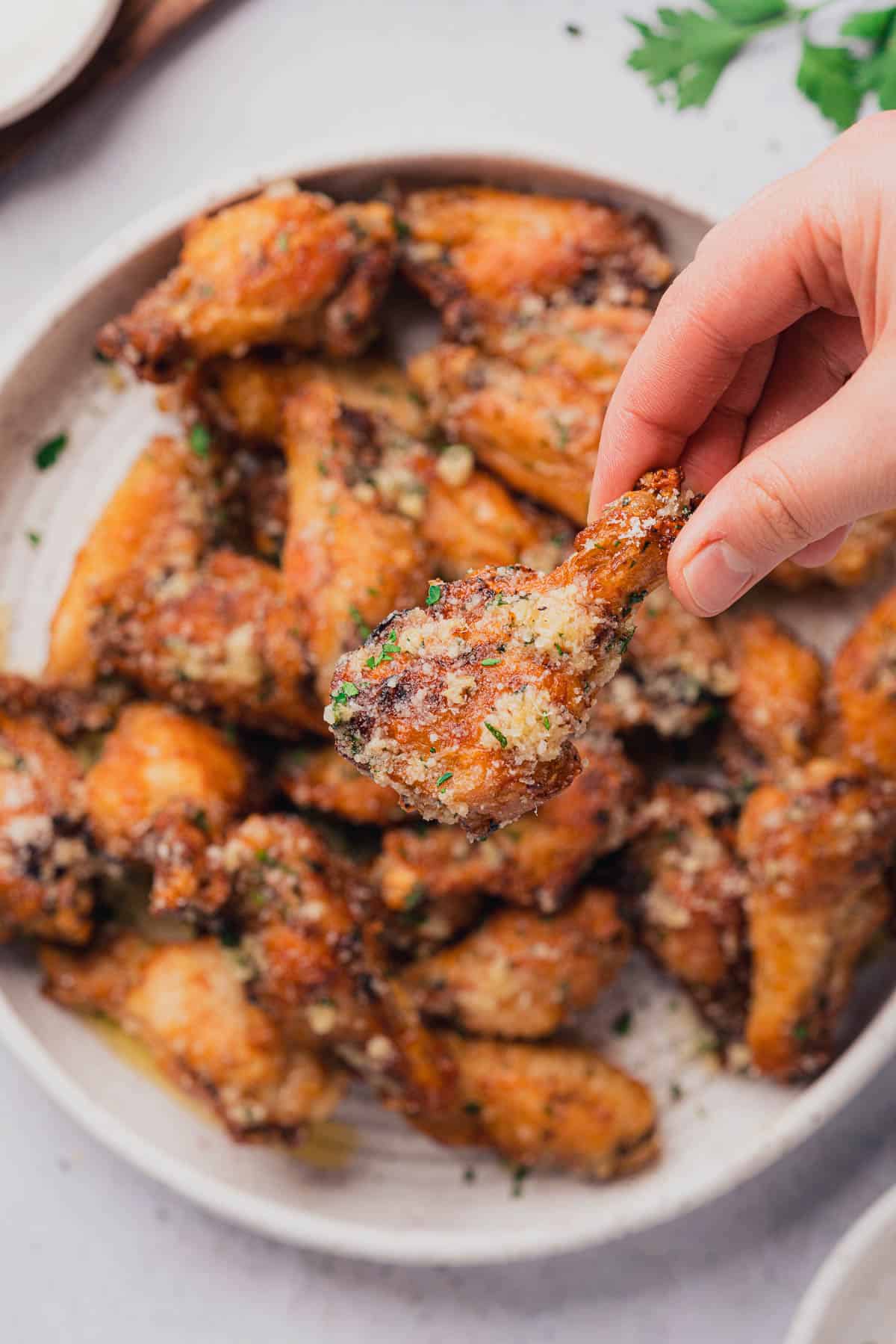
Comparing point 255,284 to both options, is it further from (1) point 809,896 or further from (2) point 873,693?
(1) point 809,896

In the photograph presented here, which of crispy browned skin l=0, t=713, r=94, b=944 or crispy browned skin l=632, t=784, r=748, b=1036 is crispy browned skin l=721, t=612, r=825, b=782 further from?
crispy browned skin l=0, t=713, r=94, b=944

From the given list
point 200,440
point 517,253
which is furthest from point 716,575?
point 200,440

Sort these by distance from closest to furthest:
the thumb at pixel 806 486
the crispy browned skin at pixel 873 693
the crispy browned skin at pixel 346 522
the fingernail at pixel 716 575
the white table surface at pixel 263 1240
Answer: the thumb at pixel 806 486 < the fingernail at pixel 716 575 < the crispy browned skin at pixel 346 522 < the crispy browned skin at pixel 873 693 < the white table surface at pixel 263 1240

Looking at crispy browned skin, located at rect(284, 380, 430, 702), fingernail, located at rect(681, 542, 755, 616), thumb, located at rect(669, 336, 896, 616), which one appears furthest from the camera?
crispy browned skin, located at rect(284, 380, 430, 702)

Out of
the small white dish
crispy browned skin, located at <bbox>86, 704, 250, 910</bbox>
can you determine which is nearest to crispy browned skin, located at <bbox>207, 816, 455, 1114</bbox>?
crispy browned skin, located at <bbox>86, 704, 250, 910</bbox>

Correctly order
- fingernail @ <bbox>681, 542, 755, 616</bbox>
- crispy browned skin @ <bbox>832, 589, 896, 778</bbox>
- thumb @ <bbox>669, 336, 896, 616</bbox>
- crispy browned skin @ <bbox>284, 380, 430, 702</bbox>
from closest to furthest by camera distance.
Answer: thumb @ <bbox>669, 336, 896, 616</bbox>, fingernail @ <bbox>681, 542, 755, 616</bbox>, crispy browned skin @ <bbox>284, 380, 430, 702</bbox>, crispy browned skin @ <bbox>832, 589, 896, 778</bbox>

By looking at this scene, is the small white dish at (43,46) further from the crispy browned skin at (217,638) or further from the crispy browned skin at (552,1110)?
the crispy browned skin at (552,1110)

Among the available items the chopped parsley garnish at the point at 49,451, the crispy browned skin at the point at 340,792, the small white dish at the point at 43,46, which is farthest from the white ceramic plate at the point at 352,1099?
the crispy browned skin at the point at 340,792
